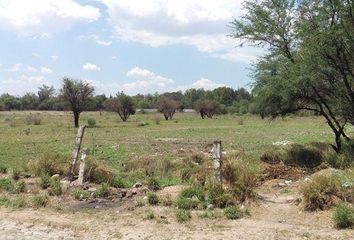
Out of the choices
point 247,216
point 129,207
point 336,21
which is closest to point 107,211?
point 129,207

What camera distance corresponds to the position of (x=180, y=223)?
9539 millimetres

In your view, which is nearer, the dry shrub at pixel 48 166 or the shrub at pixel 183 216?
the shrub at pixel 183 216

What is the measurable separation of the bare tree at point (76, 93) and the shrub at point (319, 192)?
165 ft

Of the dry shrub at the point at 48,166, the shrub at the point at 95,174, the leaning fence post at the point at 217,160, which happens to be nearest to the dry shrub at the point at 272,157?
the shrub at the point at 95,174

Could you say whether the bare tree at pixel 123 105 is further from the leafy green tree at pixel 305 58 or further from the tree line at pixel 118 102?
the leafy green tree at pixel 305 58

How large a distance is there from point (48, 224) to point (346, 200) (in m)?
6.16

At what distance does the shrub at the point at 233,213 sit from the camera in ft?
32.1

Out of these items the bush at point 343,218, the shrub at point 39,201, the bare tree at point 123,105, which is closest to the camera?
the bush at point 343,218

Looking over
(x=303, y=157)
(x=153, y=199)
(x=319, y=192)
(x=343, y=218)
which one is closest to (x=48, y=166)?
(x=153, y=199)

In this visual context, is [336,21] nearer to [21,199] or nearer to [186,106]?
[21,199]

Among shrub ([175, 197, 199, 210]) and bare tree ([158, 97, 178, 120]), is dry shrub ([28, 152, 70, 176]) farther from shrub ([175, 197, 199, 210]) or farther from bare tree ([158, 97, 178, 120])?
bare tree ([158, 97, 178, 120])

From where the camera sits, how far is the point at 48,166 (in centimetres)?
1447

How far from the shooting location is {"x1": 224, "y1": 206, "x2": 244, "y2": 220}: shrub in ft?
32.1

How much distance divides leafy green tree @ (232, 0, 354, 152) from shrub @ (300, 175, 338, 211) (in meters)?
8.15
